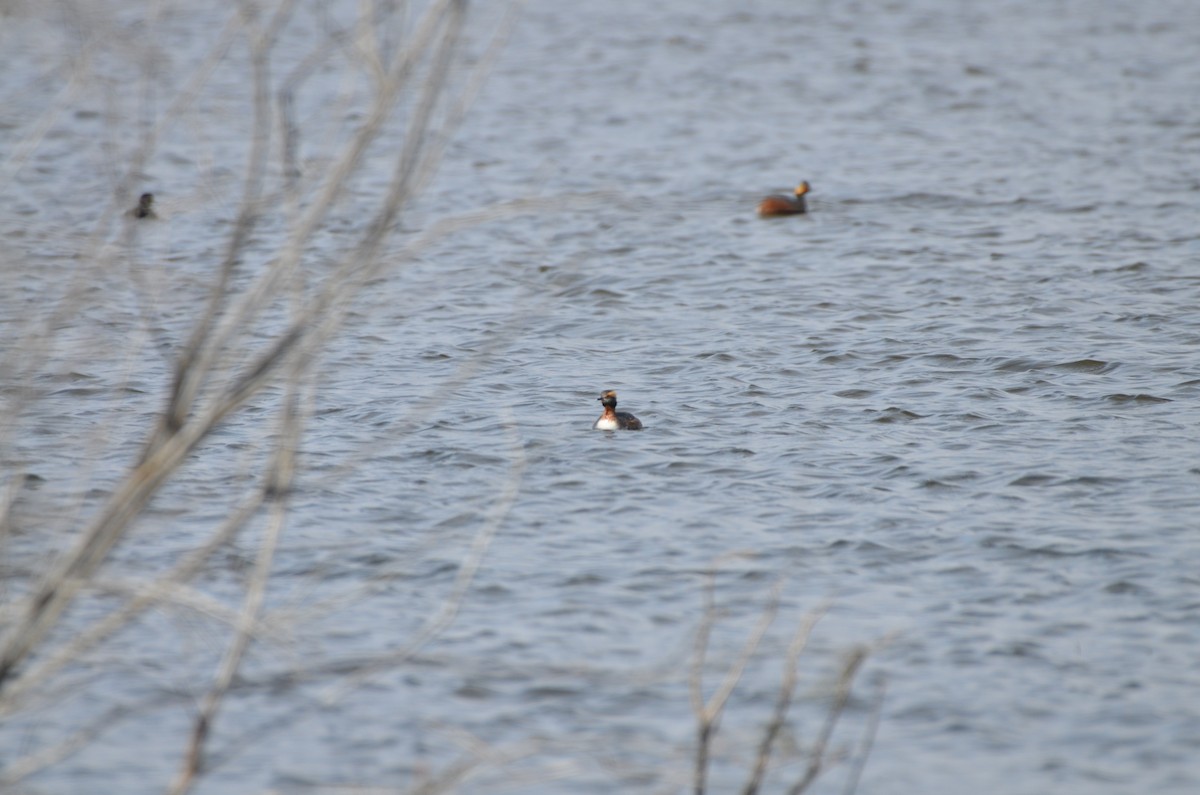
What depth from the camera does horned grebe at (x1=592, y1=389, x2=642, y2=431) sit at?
9.88 metres

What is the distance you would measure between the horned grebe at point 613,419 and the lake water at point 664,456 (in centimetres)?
14

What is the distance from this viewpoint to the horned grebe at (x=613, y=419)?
9883 mm

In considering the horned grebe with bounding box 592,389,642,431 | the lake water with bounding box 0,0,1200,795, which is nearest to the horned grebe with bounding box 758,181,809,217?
the lake water with bounding box 0,0,1200,795

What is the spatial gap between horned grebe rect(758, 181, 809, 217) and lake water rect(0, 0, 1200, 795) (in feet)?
0.41

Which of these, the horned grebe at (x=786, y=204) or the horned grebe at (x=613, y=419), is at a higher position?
the horned grebe at (x=613, y=419)

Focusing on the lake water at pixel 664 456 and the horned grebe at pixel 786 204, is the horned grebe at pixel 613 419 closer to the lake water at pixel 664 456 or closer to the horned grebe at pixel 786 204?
the lake water at pixel 664 456

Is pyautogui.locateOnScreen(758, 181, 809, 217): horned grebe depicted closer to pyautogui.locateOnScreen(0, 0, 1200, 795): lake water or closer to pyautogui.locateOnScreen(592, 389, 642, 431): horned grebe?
pyautogui.locateOnScreen(0, 0, 1200, 795): lake water

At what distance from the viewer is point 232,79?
2264cm

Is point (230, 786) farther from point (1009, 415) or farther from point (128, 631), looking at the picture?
point (1009, 415)

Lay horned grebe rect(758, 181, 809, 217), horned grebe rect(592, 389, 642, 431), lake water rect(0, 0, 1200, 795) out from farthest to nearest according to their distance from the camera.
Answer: horned grebe rect(758, 181, 809, 217)
horned grebe rect(592, 389, 642, 431)
lake water rect(0, 0, 1200, 795)

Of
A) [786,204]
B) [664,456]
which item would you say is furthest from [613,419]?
[786,204]

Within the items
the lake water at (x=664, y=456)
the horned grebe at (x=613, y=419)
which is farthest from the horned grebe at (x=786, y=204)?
the horned grebe at (x=613, y=419)

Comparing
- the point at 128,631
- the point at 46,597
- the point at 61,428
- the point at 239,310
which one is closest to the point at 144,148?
the point at 239,310

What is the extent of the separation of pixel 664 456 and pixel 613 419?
449 millimetres
